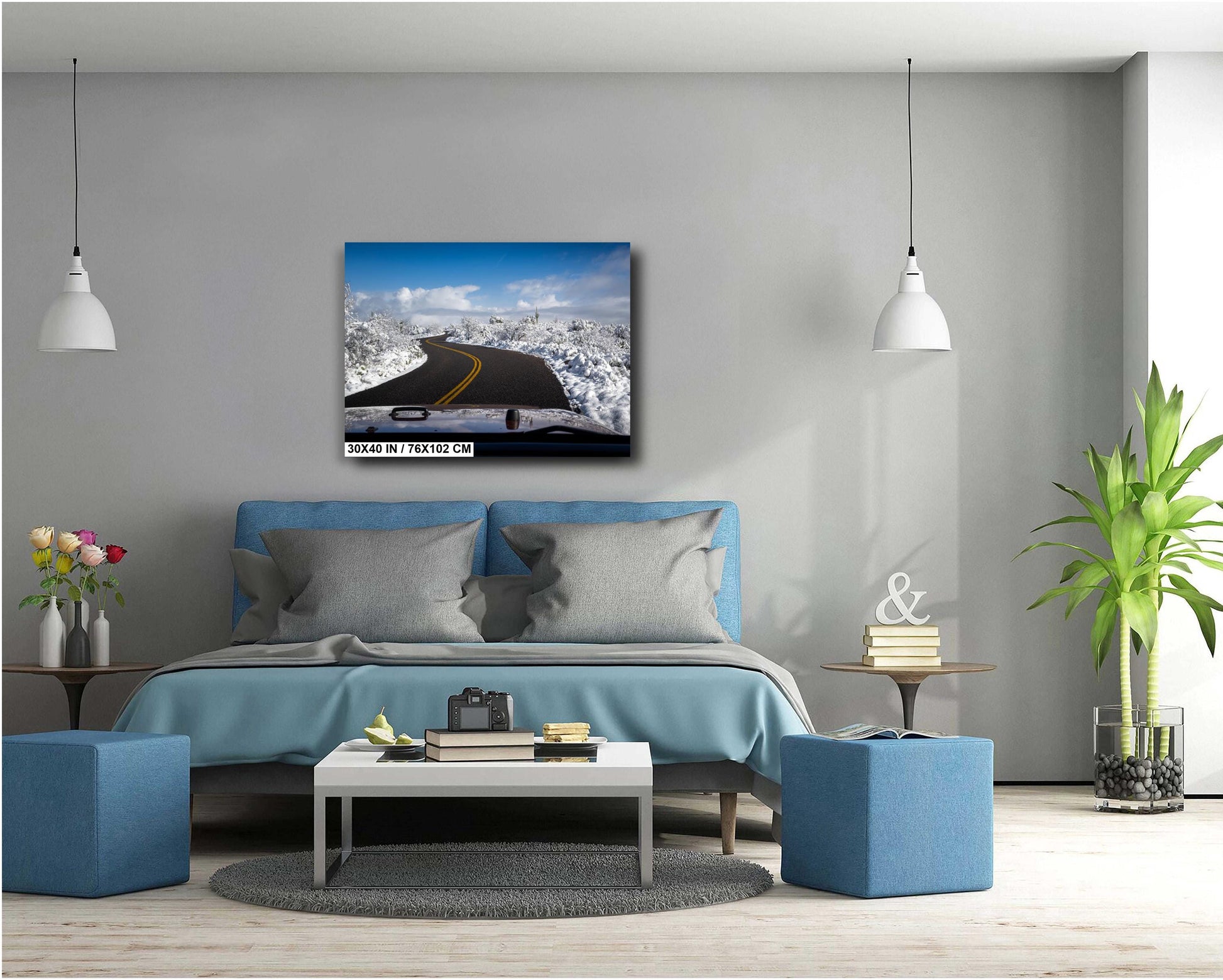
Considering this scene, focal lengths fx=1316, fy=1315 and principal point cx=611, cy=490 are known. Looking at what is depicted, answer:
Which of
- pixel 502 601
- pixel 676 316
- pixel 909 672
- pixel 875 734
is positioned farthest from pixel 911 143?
pixel 875 734

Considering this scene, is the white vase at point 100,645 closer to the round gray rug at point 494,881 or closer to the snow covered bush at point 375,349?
the snow covered bush at point 375,349

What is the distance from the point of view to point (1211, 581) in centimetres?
513

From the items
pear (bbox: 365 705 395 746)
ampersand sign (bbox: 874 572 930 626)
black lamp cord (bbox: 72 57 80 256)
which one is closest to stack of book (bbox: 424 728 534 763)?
pear (bbox: 365 705 395 746)

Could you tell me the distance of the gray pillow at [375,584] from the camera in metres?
4.71

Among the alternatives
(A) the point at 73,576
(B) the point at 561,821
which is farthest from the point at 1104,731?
(A) the point at 73,576

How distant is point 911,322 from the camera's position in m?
5.04

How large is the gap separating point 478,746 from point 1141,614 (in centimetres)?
271

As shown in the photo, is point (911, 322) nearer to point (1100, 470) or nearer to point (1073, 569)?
point (1100, 470)

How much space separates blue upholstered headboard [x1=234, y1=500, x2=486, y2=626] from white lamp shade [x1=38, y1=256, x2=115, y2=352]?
0.85 metres

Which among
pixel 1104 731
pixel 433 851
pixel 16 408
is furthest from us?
pixel 16 408

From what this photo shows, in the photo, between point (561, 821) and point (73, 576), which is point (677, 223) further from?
point (73, 576)

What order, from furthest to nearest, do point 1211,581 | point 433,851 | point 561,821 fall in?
point 1211,581 < point 561,821 < point 433,851

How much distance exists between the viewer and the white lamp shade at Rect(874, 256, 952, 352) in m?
5.04

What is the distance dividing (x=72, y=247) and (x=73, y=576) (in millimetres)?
1373
